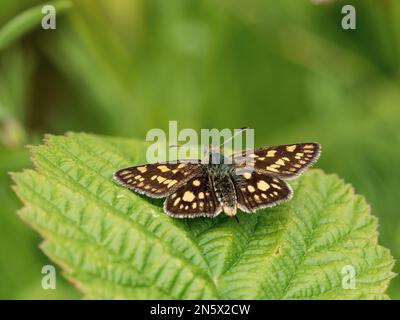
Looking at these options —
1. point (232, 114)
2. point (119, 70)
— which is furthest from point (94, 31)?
point (232, 114)

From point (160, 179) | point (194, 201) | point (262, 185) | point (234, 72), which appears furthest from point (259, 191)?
point (234, 72)

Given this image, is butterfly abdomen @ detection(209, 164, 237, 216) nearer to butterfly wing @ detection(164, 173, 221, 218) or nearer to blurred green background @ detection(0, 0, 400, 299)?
butterfly wing @ detection(164, 173, 221, 218)

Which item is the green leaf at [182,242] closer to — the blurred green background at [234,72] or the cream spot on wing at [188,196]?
the cream spot on wing at [188,196]

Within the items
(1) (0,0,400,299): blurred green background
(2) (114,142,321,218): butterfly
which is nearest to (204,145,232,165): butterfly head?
(2) (114,142,321,218): butterfly

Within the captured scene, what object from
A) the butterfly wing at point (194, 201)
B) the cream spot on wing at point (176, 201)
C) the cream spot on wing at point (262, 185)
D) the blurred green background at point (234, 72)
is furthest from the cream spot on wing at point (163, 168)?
the blurred green background at point (234, 72)

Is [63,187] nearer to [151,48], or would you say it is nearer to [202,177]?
[202,177]

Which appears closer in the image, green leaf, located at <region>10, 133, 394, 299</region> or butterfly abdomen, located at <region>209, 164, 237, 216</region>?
green leaf, located at <region>10, 133, 394, 299</region>

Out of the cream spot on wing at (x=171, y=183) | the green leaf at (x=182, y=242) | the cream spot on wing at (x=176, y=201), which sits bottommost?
the green leaf at (x=182, y=242)
